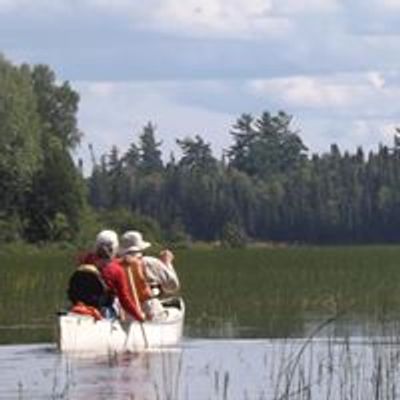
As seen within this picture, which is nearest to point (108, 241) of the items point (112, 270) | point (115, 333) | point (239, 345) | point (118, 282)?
point (112, 270)

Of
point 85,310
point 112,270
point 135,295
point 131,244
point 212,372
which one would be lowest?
point 212,372

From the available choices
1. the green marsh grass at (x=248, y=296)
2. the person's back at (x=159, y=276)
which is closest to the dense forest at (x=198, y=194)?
the green marsh grass at (x=248, y=296)

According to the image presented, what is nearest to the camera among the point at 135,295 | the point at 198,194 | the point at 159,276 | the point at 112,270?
the point at 112,270

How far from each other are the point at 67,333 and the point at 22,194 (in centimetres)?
9641

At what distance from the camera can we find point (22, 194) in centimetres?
12100

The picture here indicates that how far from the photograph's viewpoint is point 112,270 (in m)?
26.6

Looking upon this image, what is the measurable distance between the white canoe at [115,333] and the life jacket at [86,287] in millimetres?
317

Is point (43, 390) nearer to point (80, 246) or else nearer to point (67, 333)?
point (67, 333)

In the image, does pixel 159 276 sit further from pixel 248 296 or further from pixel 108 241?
pixel 248 296

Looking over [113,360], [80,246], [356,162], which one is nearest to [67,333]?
[113,360]

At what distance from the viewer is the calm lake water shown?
19908 millimetres

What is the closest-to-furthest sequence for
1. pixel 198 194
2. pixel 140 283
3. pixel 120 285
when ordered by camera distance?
1. pixel 120 285
2. pixel 140 283
3. pixel 198 194

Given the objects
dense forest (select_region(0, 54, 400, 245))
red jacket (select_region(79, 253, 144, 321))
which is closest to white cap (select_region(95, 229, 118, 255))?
red jacket (select_region(79, 253, 144, 321))

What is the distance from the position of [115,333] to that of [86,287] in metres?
0.64
